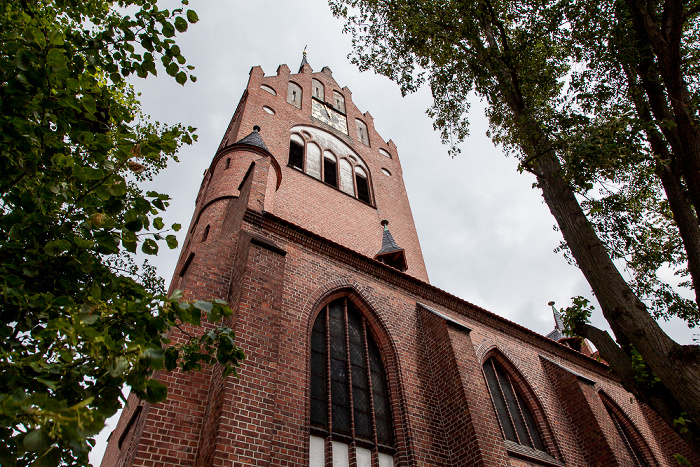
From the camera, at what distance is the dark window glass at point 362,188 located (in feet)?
56.5

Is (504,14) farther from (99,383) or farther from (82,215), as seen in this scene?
(99,383)

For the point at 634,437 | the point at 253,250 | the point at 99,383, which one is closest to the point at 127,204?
the point at 99,383

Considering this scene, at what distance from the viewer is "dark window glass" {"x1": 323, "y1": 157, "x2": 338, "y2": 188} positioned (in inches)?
643

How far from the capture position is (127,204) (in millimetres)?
3826

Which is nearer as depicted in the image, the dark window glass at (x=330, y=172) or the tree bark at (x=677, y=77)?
the tree bark at (x=677, y=77)

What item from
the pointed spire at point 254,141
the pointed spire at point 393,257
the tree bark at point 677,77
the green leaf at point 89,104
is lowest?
the green leaf at point 89,104

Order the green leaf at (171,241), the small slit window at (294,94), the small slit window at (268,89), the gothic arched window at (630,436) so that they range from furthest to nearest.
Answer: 1. the small slit window at (294,94)
2. the small slit window at (268,89)
3. the gothic arched window at (630,436)
4. the green leaf at (171,241)

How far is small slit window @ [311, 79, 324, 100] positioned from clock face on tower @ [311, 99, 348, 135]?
1.96 ft

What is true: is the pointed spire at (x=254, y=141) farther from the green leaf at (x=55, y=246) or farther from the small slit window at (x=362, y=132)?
the green leaf at (x=55, y=246)

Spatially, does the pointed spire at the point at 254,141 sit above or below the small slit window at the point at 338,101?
below

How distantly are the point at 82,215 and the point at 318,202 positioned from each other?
35.4 feet

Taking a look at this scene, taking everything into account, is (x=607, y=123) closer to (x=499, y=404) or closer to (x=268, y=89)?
(x=499, y=404)

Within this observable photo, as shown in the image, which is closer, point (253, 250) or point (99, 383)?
point (99, 383)

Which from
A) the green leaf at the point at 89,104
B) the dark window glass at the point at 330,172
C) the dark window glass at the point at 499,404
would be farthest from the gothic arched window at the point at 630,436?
the green leaf at the point at 89,104
